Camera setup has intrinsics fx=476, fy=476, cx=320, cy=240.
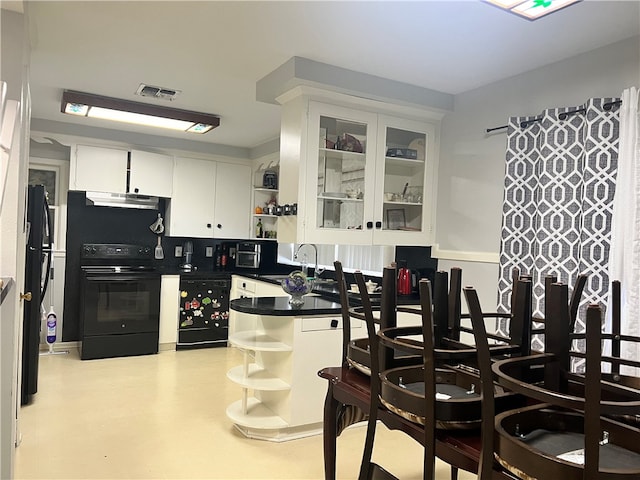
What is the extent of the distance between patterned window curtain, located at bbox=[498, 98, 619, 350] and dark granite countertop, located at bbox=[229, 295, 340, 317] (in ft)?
3.71

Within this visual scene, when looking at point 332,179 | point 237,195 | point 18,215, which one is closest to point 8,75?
point 18,215

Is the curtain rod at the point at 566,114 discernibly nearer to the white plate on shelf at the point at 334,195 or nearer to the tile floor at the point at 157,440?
the white plate on shelf at the point at 334,195

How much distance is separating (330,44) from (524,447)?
7.73ft

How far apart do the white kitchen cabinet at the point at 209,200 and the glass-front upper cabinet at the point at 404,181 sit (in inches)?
108

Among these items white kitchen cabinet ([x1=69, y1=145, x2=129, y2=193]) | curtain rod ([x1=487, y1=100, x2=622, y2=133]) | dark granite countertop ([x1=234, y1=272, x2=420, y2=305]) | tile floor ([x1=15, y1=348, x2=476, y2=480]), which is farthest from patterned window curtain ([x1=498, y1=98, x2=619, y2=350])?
white kitchen cabinet ([x1=69, y1=145, x2=129, y2=193])

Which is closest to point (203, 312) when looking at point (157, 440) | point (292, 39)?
point (157, 440)

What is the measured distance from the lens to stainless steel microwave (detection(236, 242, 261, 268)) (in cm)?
589

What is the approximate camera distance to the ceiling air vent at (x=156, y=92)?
365 cm

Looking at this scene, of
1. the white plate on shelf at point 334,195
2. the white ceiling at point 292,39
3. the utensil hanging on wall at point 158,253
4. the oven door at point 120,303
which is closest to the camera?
the white ceiling at point 292,39

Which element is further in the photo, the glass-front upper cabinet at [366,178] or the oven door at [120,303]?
the oven door at [120,303]

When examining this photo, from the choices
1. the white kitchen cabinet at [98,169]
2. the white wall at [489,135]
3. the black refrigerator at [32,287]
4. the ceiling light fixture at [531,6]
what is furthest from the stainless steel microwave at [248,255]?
the ceiling light fixture at [531,6]

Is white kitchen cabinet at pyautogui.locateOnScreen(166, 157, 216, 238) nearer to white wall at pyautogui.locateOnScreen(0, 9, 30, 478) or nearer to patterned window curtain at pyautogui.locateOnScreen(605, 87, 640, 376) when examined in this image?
white wall at pyautogui.locateOnScreen(0, 9, 30, 478)

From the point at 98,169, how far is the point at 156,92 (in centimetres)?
177

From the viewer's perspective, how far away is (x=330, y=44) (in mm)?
2730
